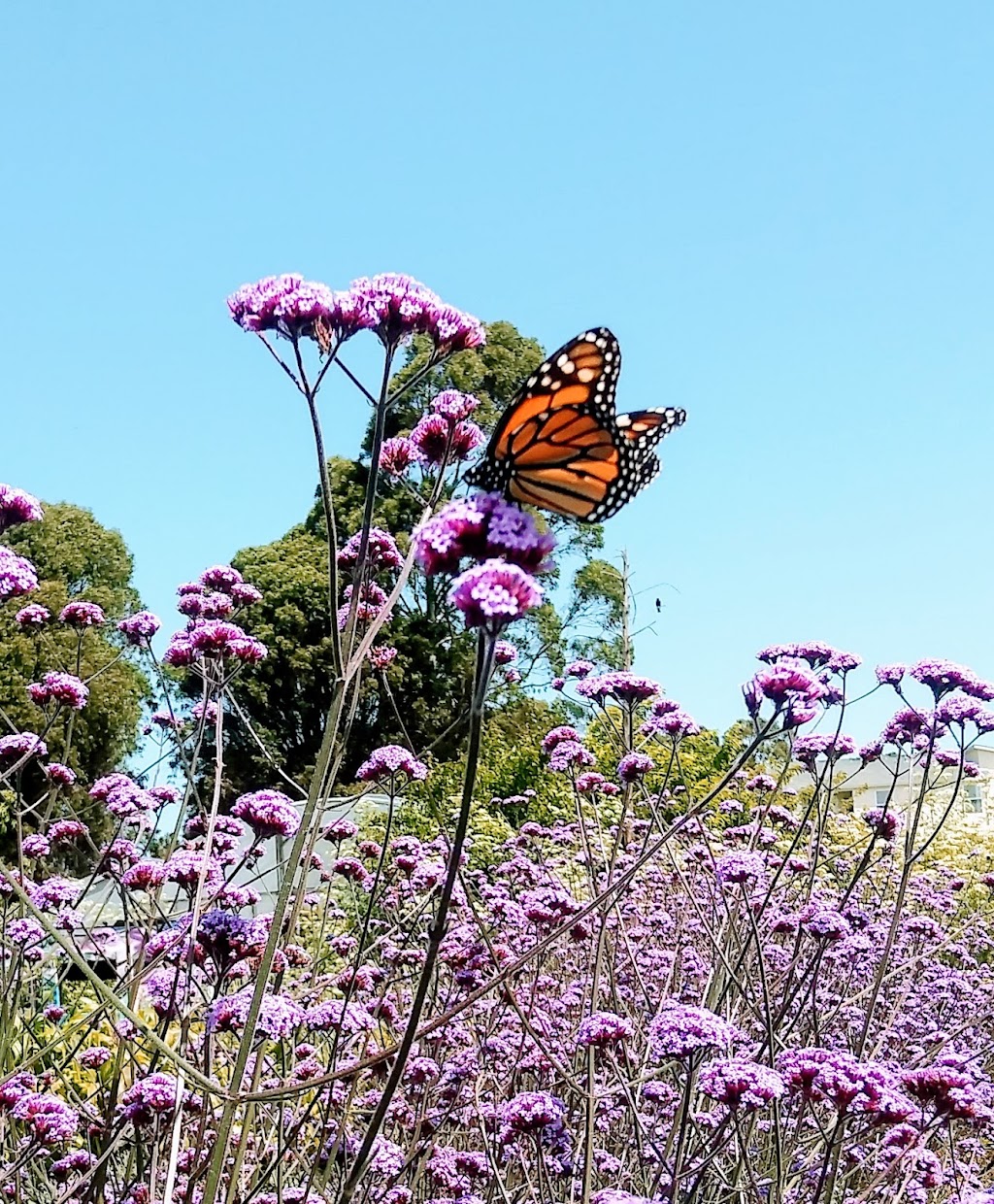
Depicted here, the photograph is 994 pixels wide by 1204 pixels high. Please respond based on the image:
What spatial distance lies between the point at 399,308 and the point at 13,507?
177 centimetres

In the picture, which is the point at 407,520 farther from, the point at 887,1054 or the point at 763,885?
the point at 887,1054

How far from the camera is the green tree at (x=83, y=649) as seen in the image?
19.5m

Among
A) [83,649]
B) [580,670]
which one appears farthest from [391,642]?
[580,670]

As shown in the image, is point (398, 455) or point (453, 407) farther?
point (398, 455)

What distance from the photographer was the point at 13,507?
3756mm

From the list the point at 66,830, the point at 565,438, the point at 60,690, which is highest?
the point at 565,438

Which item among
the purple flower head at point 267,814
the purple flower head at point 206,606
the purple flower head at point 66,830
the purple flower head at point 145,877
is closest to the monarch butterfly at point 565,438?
the purple flower head at point 267,814

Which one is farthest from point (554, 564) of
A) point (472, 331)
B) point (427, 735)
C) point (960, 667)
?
point (427, 735)

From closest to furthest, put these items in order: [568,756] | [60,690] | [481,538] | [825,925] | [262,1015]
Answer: [481,538], [262,1015], [825,925], [60,690], [568,756]

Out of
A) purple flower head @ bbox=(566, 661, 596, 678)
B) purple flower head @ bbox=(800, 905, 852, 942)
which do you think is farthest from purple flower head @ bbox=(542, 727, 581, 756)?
purple flower head @ bbox=(800, 905, 852, 942)

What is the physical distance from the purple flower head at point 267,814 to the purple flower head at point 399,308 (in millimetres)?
1359

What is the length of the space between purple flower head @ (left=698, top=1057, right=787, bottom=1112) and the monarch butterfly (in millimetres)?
1506

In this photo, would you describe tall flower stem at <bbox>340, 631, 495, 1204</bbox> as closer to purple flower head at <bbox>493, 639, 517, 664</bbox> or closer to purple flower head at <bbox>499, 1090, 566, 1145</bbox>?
purple flower head at <bbox>493, 639, 517, 664</bbox>

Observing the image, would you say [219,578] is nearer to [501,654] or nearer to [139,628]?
[139,628]
